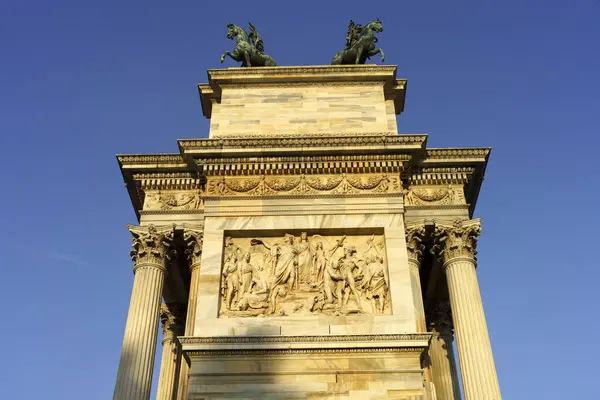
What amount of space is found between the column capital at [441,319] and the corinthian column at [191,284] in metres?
8.20

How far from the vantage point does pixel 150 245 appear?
65.8 ft

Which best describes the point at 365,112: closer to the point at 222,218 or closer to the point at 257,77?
the point at 257,77

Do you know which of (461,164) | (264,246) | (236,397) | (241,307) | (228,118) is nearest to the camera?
(236,397)

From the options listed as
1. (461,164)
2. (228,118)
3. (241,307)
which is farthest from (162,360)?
(461,164)

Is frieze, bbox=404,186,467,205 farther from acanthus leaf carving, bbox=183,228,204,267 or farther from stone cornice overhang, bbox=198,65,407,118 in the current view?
acanthus leaf carving, bbox=183,228,204,267

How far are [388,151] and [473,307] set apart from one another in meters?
5.16

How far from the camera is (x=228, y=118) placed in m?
23.1

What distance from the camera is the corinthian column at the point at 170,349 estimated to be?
2228 cm

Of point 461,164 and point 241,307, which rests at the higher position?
point 461,164

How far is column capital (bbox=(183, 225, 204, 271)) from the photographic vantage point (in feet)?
66.2

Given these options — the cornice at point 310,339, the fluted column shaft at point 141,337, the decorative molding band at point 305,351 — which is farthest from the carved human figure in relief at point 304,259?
the fluted column shaft at point 141,337

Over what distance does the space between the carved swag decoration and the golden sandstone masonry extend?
0.04 metres

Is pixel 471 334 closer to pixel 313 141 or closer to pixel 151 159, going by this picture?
pixel 313 141

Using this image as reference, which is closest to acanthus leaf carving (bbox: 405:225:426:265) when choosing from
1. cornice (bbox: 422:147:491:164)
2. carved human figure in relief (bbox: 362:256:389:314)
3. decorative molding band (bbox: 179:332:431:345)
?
carved human figure in relief (bbox: 362:256:389:314)
